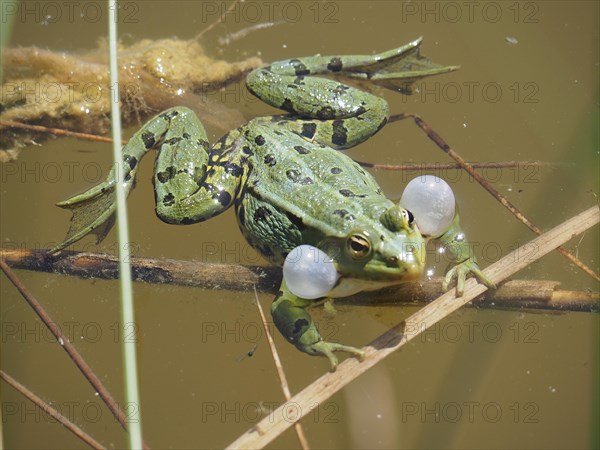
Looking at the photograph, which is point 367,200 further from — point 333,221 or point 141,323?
point 141,323

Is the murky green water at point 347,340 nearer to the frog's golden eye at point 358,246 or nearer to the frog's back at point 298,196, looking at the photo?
the frog's back at point 298,196

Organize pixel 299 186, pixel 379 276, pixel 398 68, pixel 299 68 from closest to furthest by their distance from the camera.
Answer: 1. pixel 379 276
2. pixel 299 186
3. pixel 299 68
4. pixel 398 68

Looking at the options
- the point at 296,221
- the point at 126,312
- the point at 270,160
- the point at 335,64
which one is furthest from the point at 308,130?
the point at 126,312

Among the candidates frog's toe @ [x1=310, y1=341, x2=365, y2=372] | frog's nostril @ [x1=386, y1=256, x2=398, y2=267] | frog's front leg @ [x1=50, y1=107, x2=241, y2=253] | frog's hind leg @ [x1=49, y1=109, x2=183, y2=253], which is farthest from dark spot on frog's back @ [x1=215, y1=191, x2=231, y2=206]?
frog's nostril @ [x1=386, y1=256, x2=398, y2=267]

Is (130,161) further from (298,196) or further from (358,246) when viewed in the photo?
(358,246)

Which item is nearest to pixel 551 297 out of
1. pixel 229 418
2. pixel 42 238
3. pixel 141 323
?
pixel 229 418

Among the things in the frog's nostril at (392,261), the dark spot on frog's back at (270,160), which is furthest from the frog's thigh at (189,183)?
the frog's nostril at (392,261)
